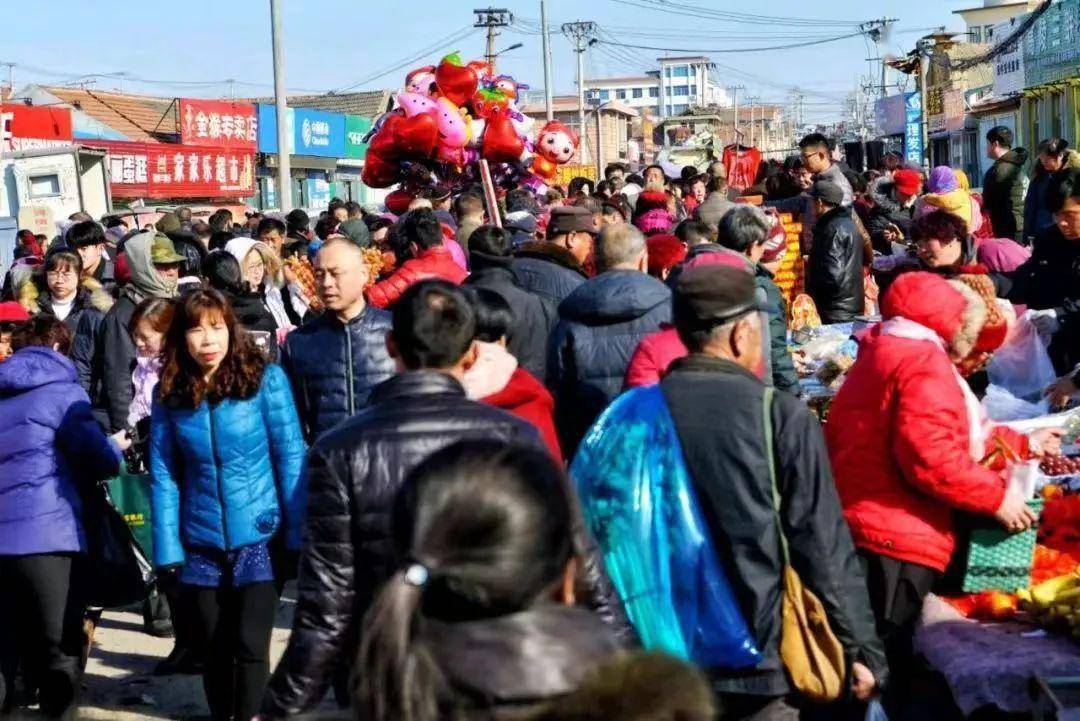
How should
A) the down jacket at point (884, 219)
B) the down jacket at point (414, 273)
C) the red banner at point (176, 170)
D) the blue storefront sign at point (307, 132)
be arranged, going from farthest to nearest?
the blue storefront sign at point (307, 132), the red banner at point (176, 170), the down jacket at point (884, 219), the down jacket at point (414, 273)

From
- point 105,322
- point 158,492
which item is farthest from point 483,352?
point 105,322

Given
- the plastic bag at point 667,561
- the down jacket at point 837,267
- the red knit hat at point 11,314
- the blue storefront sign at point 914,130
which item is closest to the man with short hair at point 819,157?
the down jacket at point 837,267

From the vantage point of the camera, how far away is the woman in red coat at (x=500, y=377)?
4.61m

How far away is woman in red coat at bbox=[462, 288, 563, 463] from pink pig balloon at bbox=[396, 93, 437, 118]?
8.51 metres

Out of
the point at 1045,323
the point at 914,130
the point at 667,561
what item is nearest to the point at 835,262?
the point at 1045,323

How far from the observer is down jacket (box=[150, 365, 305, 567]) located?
16.6ft

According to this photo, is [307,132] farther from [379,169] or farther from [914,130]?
[379,169]

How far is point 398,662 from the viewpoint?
1828 millimetres

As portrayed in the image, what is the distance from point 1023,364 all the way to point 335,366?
11.9ft

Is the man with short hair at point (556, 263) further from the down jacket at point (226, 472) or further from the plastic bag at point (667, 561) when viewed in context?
the plastic bag at point (667, 561)

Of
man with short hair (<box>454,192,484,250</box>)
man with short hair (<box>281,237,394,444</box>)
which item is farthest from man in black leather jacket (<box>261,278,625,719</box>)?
man with short hair (<box>454,192,484,250</box>)

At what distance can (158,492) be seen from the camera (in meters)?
5.11

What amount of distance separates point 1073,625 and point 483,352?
7.18ft

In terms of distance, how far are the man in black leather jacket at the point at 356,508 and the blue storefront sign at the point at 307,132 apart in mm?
41277
